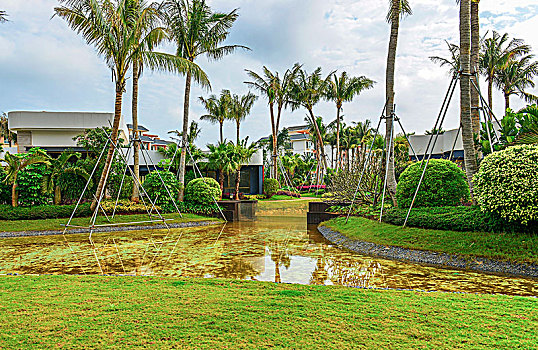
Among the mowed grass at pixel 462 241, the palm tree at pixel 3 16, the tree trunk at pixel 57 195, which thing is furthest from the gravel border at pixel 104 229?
the mowed grass at pixel 462 241

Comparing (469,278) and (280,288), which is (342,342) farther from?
(469,278)

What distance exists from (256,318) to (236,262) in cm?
526

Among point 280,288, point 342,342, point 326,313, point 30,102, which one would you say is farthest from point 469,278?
point 30,102

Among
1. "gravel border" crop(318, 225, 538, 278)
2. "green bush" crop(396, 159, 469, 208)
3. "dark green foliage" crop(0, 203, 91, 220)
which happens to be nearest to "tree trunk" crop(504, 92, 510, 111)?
"green bush" crop(396, 159, 469, 208)

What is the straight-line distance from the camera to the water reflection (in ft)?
23.0

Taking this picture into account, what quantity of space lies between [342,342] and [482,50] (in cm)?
2601

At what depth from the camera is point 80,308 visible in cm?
428

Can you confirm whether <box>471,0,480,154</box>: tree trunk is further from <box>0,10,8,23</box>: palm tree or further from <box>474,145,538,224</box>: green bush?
<box>0,10,8,23</box>: palm tree

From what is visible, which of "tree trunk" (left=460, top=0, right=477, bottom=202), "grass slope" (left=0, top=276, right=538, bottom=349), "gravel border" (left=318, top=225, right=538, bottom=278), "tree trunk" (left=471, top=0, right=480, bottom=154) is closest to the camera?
"grass slope" (left=0, top=276, right=538, bottom=349)

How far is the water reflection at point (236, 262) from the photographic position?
7.02m

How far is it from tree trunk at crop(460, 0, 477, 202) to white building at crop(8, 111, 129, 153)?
19737mm

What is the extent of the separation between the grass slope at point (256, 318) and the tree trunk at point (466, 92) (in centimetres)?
670

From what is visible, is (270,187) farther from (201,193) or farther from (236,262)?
(236,262)

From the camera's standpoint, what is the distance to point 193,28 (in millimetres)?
20141
